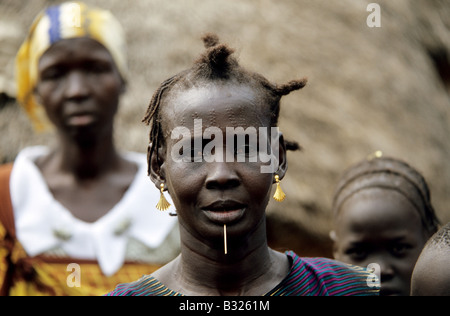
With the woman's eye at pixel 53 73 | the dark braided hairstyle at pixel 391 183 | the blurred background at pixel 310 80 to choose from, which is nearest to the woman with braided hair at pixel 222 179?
the dark braided hairstyle at pixel 391 183

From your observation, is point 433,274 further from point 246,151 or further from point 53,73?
point 53,73

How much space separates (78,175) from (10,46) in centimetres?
245

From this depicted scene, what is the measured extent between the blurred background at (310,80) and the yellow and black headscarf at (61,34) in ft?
4.37

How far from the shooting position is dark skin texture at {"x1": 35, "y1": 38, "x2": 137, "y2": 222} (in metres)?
4.22

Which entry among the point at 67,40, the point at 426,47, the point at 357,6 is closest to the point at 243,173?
the point at 67,40

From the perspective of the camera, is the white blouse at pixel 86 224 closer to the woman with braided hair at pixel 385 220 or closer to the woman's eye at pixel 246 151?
the woman with braided hair at pixel 385 220

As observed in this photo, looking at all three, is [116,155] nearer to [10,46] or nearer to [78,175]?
[78,175]

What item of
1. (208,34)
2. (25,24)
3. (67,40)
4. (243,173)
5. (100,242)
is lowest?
(243,173)

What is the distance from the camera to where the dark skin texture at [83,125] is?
166 inches

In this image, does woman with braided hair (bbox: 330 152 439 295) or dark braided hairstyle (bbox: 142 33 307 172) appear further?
woman with braided hair (bbox: 330 152 439 295)

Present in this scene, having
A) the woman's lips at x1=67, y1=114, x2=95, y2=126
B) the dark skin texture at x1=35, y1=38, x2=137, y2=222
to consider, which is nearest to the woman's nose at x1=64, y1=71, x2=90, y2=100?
the dark skin texture at x1=35, y1=38, x2=137, y2=222

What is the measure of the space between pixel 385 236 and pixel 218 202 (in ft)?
4.23

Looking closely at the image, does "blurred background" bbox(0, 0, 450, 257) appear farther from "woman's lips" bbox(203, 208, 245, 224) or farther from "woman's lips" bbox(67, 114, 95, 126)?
"woman's lips" bbox(203, 208, 245, 224)

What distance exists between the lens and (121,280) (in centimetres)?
404
